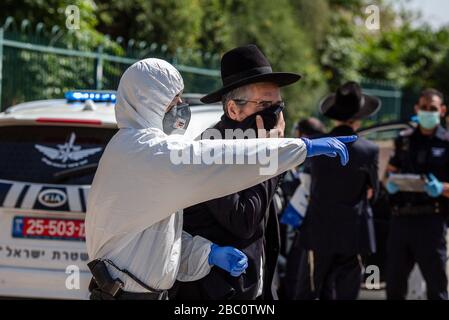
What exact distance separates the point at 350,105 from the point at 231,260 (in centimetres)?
313

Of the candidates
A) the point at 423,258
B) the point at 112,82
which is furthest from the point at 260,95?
the point at 112,82

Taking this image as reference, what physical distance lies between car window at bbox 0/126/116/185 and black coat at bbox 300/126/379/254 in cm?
157

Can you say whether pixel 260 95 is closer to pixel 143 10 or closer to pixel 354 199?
pixel 354 199

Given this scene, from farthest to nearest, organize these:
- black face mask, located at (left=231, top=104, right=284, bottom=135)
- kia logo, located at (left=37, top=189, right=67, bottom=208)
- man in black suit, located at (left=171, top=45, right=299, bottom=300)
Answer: kia logo, located at (left=37, top=189, right=67, bottom=208)
black face mask, located at (left=231, top=104, right=284, bottom=135)
man in black suit, located at (left=171, top=45, right=299, bottom=300)

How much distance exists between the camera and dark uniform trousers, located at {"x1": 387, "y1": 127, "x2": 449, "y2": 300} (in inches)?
260

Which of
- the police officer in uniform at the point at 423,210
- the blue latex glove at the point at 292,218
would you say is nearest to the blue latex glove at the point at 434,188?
the police officer in uniform at the point at 423,210

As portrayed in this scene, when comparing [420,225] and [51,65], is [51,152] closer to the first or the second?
[420,225]

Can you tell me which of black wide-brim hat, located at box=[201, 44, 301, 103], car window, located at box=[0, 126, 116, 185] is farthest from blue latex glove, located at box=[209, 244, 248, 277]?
car window, located at box=[0, 126, 116, 185]

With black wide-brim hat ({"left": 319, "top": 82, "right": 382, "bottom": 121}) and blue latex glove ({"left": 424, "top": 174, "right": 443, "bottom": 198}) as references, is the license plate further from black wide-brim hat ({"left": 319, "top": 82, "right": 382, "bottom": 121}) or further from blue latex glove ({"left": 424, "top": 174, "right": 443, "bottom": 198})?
blue latex glove ({"left": 424, "top": 174, "right": 443, "bottom": 198})

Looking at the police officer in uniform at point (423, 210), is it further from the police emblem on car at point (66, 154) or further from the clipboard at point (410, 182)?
the police emblem on car at point (66, 154)

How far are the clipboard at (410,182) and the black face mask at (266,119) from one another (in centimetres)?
291

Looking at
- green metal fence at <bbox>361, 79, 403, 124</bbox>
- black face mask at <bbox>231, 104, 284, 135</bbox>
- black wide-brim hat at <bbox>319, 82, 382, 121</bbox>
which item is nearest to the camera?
black face mask at <bbox>231, 104, 284, 135</bbox>

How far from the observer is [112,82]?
37.1 ft
